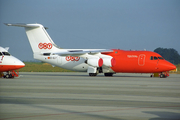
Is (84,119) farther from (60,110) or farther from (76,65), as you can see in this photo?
(76,65)

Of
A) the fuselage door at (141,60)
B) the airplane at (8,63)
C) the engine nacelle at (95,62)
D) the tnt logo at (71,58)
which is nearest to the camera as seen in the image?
the airplane at (8,63)

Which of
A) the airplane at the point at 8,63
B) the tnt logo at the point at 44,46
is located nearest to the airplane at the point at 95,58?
the tnt logo at the point at 44,46

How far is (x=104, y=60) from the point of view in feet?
117

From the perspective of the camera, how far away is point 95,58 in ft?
118

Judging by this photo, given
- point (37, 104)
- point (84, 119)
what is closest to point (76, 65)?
point (37, 104)

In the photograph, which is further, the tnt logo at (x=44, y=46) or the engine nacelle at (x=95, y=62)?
the tnt logo at (x=44, y=46)

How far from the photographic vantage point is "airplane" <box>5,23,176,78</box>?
34.8 meters

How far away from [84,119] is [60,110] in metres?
1.86

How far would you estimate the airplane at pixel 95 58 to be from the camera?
114ft

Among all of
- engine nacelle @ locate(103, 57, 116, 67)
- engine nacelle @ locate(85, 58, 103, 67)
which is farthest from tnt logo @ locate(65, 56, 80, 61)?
engine nacelle @ locate(103, 57, 116, 67)

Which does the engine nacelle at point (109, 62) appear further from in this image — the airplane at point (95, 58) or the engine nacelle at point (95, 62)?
the engine nacelle at point (95, 62)

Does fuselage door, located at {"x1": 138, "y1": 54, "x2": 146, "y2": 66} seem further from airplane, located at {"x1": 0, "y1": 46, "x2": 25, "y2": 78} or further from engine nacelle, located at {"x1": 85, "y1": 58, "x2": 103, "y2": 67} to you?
airplane, located at {"x1": 0, "y1": 46, "x2": 25, "y2": 78}

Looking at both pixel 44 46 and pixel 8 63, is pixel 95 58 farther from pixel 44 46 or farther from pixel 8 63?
pixel 8 63

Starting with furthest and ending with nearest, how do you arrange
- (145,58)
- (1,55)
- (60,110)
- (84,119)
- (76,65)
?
(76,65), (145,58), (1,55), (60,110), (84,119)
